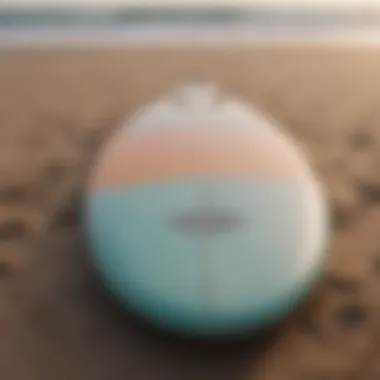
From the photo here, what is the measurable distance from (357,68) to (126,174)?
0.59 metres

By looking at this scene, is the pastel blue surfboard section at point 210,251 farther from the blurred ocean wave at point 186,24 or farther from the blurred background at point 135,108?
the blurred ocean wave at point 186,24

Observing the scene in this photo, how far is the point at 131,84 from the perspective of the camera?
4.26ft

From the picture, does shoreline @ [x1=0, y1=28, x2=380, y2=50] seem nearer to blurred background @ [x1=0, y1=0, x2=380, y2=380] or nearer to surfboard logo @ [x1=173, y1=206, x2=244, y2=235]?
blurred background @ [x1=0, y1=0, x2=380, y2=380]

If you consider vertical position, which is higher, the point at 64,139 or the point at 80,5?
the point at 80,5

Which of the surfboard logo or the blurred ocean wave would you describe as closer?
the surfboard logo

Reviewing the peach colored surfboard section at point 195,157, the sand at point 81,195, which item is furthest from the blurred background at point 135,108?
the peach colored surfboard section at point 195,157

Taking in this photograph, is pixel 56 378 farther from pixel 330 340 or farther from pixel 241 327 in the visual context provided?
pixel 330 340

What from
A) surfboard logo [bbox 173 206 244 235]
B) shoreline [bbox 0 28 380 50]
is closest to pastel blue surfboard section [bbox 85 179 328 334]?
surfboard logo [bbox 173 206 244 235]

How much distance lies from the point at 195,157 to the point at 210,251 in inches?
5.7

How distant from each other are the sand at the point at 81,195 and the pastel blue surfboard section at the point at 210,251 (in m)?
0.07

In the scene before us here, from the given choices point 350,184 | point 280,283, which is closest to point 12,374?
point 280,283

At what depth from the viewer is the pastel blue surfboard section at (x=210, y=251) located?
849 millimetres

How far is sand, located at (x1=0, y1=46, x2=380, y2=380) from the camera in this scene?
89cm

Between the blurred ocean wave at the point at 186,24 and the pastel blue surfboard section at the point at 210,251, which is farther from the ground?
the blurred ocean wave at the point at 186,24
